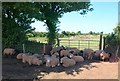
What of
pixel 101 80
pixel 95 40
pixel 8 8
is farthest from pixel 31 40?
pixel 101 80

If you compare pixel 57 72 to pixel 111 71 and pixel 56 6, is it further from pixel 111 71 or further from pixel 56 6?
pixel 56 6

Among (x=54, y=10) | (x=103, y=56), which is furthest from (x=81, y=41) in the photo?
(x=103, y=56)

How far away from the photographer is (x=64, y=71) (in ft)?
27.9

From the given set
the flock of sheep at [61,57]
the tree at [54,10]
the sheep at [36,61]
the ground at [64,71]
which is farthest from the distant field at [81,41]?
the sheep at [36,61]

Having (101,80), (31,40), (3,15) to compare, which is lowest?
(101,80)

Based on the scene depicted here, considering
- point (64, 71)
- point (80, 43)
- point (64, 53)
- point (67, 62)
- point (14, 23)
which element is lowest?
point (64, 71)

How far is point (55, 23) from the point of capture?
50.6 feet

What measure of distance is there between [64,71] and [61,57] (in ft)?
5.13

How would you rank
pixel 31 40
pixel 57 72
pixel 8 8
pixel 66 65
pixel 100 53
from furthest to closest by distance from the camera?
1. pixel 31 40
2. pixel 8 8
3. pixel 100 53
4. pixel 66 65
5. pixel 57 72

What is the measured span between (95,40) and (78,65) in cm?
394

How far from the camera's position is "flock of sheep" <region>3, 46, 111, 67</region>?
906 cm

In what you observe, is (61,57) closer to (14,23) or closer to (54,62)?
(54,62)

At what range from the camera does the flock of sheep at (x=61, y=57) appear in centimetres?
906

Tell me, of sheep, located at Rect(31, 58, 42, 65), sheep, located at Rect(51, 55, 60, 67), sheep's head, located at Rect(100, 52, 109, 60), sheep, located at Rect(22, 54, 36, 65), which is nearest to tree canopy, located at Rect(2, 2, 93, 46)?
sheep, located at Rect(22, 54, 36, 65)
